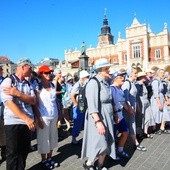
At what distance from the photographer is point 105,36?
7744cm

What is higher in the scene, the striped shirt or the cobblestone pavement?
the striped shirt

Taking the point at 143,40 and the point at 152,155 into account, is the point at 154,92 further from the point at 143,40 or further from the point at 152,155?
the point at 143,40

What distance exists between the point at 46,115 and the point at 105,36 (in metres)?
75.0

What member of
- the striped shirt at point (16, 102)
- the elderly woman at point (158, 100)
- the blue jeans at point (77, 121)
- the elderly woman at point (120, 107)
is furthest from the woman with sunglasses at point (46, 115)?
the elderly woman at point (158, 100)

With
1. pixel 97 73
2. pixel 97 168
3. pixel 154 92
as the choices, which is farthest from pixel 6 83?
pixel 154 92

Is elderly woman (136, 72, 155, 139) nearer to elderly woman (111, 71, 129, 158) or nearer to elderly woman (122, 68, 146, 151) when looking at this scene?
elderly woman (122, 68, 146, 151)

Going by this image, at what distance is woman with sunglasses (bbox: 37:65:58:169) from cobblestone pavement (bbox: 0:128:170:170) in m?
0.47

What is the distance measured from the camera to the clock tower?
254 feet

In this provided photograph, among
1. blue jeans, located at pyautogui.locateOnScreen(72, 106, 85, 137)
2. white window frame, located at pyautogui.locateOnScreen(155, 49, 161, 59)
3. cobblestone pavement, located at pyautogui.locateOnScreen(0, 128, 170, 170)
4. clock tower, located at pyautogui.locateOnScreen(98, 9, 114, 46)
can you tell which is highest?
clock tower, located at pyautogui.locateOnScreen(98, 9, 114, 46)

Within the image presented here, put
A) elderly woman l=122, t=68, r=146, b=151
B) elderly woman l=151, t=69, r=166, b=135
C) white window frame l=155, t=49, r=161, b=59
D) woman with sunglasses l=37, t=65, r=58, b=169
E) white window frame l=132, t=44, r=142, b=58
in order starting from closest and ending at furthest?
woman with sunglasses l=37, t=65, r=58, b=169
elderly woman l=122, t=68, r=146, b=151
elderly woman l=151, t=69, r=166, b=135
white window frame l=155, t=49, r=161, b=59
white window frame l=132, t=44, r=142, b=58

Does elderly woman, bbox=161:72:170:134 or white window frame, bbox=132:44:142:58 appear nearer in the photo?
elderly woman, bbox=161:72:170:134

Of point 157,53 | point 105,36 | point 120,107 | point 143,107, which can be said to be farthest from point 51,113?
point 105,36

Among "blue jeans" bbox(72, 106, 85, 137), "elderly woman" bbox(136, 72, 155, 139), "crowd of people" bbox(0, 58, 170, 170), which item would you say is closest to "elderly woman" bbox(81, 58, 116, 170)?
"crowd of people" bbox(0, 58, 170, 170)

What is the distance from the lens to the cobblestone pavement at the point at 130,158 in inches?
185
